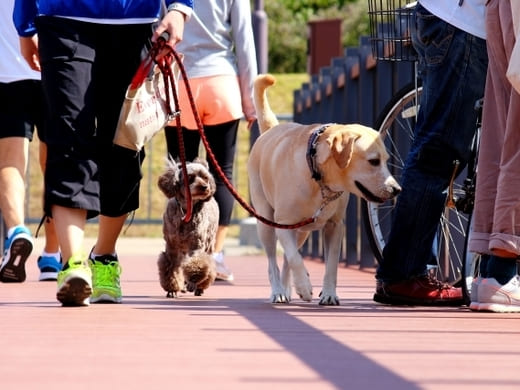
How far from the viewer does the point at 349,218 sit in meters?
11.2

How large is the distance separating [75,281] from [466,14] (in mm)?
1957

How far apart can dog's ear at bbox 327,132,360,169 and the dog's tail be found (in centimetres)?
70

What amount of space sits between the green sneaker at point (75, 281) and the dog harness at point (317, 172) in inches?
41.8

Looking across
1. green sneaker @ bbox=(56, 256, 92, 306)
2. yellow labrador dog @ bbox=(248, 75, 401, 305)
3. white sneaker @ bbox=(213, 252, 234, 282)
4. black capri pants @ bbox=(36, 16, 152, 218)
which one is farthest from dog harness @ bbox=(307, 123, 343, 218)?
white sneaker @ bbox=(213, 252, 234, 282)

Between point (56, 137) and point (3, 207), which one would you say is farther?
point (3, 207)

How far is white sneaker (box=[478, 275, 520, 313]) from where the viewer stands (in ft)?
19.0

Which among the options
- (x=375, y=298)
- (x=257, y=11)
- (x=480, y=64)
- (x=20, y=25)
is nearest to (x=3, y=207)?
(x=20, y=25)

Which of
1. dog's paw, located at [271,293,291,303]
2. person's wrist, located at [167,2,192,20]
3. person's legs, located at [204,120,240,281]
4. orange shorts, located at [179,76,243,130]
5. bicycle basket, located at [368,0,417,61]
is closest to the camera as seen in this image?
person's wrist, located at [167,2,192,20]

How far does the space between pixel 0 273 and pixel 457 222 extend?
2.59 metres

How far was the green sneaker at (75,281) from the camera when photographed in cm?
594

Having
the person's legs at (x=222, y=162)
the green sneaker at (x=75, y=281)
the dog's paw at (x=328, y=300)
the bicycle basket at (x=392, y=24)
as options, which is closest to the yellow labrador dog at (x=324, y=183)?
the dog's paw at (x=328, y=300)

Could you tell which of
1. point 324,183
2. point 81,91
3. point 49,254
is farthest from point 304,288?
point 49,254

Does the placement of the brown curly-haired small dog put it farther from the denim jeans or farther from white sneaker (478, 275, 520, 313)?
white sneaker (478, 275, 520, 313)

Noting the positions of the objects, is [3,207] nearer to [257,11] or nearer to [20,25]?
[20,25]
